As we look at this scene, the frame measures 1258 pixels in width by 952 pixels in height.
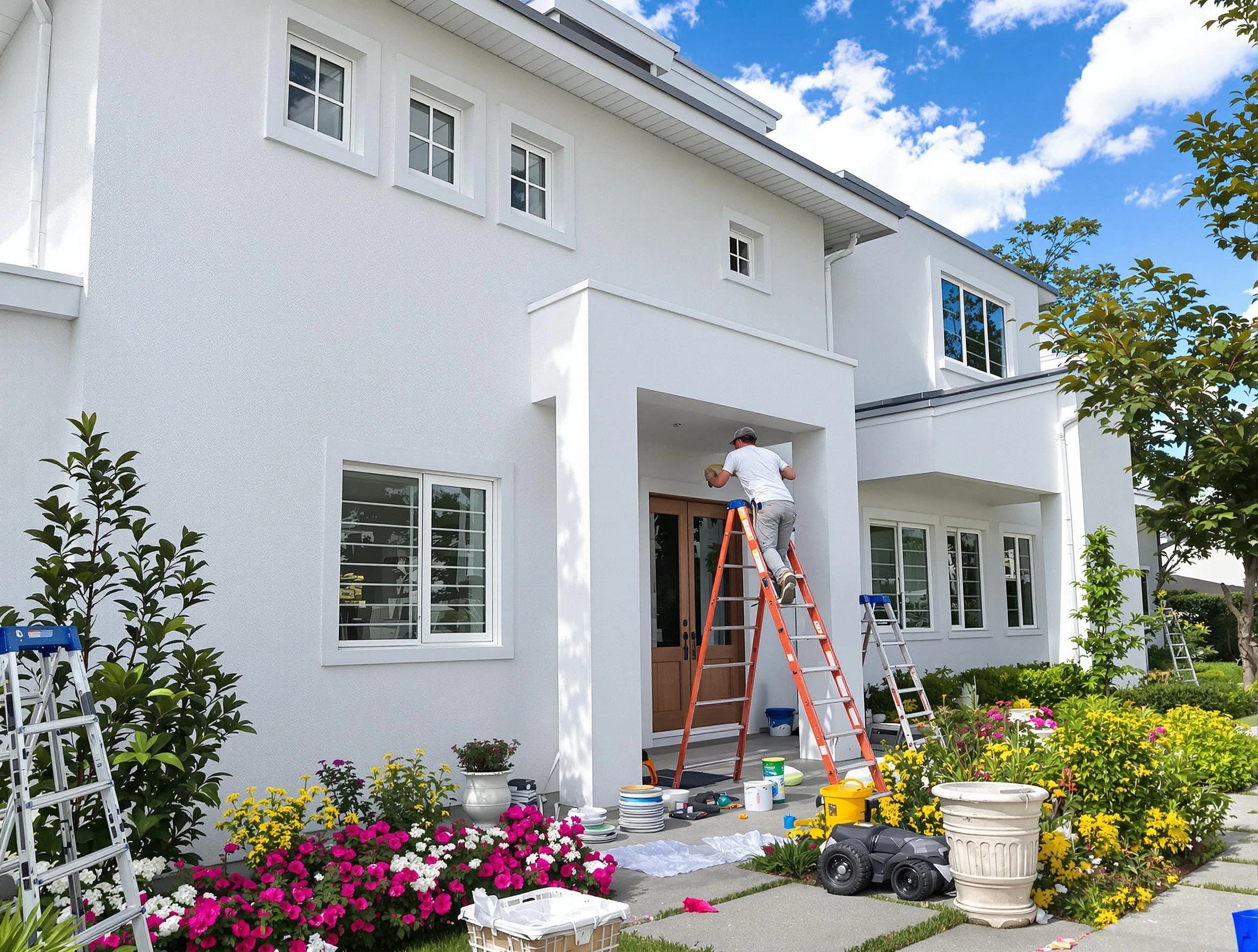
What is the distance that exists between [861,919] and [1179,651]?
17.9 metres

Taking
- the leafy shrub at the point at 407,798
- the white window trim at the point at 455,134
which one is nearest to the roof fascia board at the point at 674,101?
the white window trim at the point at 455,134

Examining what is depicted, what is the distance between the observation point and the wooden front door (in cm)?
1103

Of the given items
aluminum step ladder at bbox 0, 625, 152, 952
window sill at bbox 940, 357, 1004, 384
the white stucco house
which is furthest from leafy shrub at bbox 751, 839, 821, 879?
window sill at bbox 940, 357, 1004, 384

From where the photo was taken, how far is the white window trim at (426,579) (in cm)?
734

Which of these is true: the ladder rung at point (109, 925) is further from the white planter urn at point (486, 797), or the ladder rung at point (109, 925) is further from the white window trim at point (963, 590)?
the white window trim at point (963, 590)

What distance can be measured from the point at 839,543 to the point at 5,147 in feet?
28.1

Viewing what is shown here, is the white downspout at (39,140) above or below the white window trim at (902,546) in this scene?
above

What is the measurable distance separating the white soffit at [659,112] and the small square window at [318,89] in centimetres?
83

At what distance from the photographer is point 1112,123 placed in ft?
74.6

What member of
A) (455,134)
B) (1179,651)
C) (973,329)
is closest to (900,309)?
(973,329)

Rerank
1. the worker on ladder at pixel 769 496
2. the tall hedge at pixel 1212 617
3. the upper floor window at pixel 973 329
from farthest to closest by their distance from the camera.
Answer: the tall hedge at pixel 1212 617
the upper floor window at pixel 973 329
the worker on ladder at pixel 769 496

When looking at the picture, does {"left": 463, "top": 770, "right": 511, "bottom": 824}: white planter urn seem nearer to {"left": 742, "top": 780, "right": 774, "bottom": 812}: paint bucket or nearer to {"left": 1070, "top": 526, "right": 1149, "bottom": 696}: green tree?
{"left": 742, "top": 780, "right": 774, "bottom": 812}: paint bucket

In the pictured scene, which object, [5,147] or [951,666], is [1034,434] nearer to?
[951,666]

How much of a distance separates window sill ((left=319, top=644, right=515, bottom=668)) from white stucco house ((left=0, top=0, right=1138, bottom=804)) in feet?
0.08
